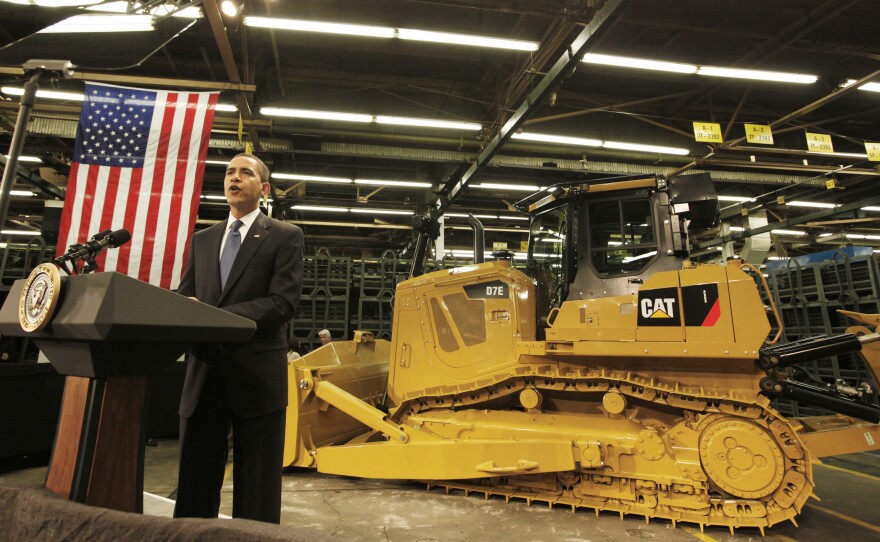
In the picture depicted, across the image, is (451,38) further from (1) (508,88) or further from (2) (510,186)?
(2) (510,186)

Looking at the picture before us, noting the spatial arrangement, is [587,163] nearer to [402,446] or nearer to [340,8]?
[340,8]

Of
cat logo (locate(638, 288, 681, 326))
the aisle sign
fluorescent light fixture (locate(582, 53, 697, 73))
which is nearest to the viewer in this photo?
cat logo (locate(638, 288, 681, 326))

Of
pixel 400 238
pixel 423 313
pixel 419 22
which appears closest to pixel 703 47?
pixel 419 22

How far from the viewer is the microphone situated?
160cm

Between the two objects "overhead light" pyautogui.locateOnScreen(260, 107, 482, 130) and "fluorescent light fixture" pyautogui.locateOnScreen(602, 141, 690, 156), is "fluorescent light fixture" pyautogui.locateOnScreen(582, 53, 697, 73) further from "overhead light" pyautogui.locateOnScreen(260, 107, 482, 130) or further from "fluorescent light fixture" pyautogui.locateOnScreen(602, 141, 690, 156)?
"overhead light" pyautogui.locateOnScreen(260, 107, 482, 130)

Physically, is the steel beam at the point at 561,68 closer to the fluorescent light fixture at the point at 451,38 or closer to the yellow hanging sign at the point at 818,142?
the fluorescent light fixture at the point at 451,38

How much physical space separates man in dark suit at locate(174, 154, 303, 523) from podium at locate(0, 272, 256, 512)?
0.42 metres

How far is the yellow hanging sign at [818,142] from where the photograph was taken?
7.38 metres

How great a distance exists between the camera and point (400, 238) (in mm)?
15836

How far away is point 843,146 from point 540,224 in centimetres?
965

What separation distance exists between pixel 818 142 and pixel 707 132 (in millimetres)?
2192

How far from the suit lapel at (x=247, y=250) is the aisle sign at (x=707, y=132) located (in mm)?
7597

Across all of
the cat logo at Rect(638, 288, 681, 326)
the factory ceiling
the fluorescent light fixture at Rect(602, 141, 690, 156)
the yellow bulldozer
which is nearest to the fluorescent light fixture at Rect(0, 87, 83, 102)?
the factory ceiling

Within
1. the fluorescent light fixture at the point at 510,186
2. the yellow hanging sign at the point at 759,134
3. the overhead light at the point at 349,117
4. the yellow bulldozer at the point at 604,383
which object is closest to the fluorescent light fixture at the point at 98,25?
the yellow bulldozer at the point at 604,383
